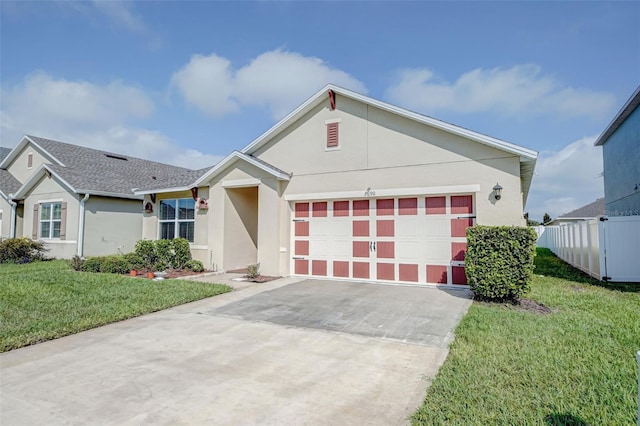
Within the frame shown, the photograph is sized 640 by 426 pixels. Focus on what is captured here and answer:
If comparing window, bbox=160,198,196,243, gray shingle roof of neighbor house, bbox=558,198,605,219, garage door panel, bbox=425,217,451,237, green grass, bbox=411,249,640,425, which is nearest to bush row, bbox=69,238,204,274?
window, bbox=160,198,196,243

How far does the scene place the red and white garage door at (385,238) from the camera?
909 cm

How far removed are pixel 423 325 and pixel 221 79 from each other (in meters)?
16.0

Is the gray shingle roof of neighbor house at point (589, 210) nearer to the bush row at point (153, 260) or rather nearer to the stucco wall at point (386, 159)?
the stucco wall at point (386, 159)

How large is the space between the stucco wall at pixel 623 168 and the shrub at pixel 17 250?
26506 millimetres

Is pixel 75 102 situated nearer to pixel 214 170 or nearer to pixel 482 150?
pixel 214 170

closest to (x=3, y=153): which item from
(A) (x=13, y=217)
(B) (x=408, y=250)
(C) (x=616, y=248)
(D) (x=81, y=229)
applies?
(A) (x=13, y=217)

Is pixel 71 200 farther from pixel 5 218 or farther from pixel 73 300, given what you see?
pixel 73 300

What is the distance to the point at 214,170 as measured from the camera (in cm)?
1155

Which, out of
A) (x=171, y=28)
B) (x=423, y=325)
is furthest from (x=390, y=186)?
(x=171, y=28)

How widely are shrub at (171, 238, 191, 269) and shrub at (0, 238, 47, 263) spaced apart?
8.03m

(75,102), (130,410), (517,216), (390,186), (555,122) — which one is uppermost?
(75,102)

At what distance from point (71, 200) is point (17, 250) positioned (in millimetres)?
2982

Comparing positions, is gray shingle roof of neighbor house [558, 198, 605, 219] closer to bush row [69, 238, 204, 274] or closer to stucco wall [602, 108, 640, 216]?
stucco wall [602, 108, 640, 216]

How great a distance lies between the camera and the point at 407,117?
31.6 feet
